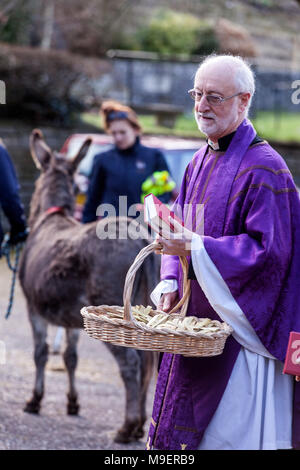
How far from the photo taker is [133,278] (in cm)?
350

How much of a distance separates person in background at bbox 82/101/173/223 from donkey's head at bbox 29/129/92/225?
195mm

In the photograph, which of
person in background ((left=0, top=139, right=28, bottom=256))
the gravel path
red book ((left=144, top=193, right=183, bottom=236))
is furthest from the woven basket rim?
person in background ((left=0, top=139, right=28, bottom=256))

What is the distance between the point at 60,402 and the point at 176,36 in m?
21.9

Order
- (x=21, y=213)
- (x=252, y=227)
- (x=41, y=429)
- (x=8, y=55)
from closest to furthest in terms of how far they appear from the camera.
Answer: (x=252, y=227)
(x=41, y=429)
(x=21, y=213)
(x=8, y=55)

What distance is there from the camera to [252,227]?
3.41m

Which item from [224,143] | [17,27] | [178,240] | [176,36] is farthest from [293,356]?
[176,36]

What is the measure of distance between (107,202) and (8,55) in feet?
41.6

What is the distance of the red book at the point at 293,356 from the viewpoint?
3387mm

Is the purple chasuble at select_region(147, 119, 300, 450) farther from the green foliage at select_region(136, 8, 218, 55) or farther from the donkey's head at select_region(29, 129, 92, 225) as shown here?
the green foliage at select_region(136, 8, 218, 55)

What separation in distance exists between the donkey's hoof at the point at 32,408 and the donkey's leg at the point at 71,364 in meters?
0.26

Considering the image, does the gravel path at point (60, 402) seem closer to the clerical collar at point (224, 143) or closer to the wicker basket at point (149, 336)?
the wicker basket at point (149, 336)

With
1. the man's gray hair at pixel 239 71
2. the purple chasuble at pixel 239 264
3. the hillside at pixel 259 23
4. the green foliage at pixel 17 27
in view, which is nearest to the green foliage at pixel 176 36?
the hillside at pixel 259 23
